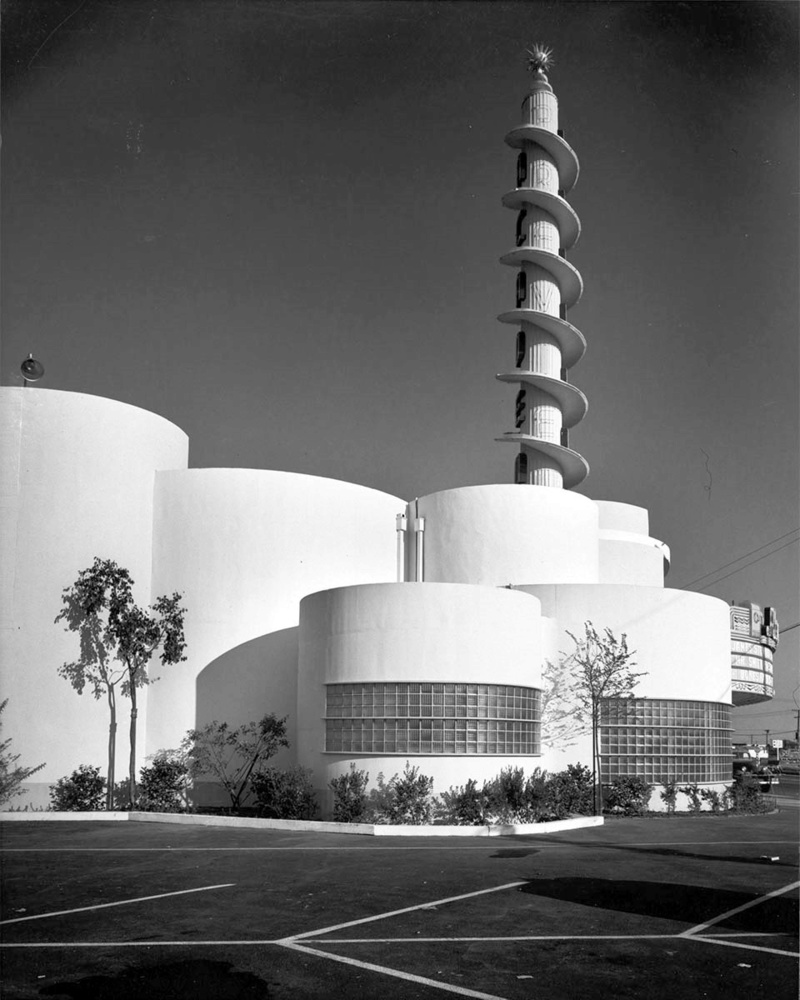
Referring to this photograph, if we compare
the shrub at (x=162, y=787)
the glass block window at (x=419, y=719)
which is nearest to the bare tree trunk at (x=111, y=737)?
the shrub at (x=162, y=787)

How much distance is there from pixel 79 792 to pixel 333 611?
27.6ft

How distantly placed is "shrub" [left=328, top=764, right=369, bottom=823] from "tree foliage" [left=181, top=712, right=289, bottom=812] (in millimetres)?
4298

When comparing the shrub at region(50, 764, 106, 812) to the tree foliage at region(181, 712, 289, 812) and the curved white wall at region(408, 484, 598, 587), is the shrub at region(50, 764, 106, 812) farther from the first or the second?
the curved white wall at region(408, 484, 598, 587)

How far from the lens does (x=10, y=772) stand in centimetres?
2909

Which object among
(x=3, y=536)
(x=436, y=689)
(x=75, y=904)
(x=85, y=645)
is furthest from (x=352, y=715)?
(x=75, y=904)

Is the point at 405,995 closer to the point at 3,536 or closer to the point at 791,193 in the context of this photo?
the point at 791,193

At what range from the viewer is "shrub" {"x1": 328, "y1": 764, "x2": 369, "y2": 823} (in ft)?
83.6

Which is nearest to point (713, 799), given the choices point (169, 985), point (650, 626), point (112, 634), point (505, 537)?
point (650, 626)

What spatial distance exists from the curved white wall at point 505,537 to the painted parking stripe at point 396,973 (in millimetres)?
23022

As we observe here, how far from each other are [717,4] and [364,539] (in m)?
23.7

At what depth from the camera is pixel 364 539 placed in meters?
35.2

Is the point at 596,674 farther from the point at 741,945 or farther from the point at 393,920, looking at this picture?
the point at 741,945

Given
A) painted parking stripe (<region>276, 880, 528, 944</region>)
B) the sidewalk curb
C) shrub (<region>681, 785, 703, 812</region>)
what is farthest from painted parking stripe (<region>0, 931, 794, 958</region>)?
shrub (<region>681, 785, 703, 812</region>)

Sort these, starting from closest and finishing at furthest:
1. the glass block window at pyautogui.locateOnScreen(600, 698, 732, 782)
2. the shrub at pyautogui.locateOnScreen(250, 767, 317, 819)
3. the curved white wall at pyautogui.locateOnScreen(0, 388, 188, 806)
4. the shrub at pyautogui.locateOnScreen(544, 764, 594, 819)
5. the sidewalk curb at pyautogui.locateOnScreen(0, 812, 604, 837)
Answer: the sidewalk curb at pyautogui.locateOnScreen(0, 812, 604, 837)
the shrub at pyautogui.locateOnScreen(250, 767, 317, 819)
the shrub at pyautogui.locateOnScreen(544, 764, 594, 819)
the curved white wall at pyautogui.locateOnScreen(0, 388, 188, 806)
the glass block window at pyautogui.locateOnScreen(600, 698, 732, 782)
